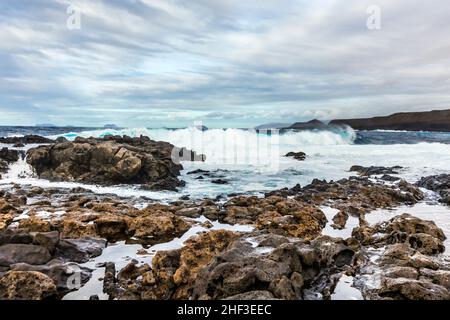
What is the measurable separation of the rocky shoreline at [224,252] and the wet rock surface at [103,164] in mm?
5411

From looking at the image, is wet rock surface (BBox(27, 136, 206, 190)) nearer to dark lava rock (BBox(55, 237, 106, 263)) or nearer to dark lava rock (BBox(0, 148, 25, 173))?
dark lava rock (BBox(0, 148, 25, 173))

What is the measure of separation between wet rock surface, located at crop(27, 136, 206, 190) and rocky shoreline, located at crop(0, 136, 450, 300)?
5.41 metres

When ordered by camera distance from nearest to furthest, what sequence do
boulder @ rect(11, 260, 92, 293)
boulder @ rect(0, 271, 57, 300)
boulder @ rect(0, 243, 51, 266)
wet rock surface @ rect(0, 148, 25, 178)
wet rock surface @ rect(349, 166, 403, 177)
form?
boulder @ rect(0, 271, 57, 300)
boulder @ rect(11, 260, 92, 293)
boulder @ rect(0, 243, 51, 266)
wet rock surface @ rect(0, 148, 25, 178)
wet rock surface @ rect(349, 166, 403, 177)

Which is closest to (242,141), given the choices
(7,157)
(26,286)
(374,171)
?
(374,171)

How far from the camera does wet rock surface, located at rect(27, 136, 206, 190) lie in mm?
19172

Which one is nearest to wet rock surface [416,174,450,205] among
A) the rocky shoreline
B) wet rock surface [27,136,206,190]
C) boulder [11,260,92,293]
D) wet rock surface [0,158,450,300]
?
the rocky shoreline

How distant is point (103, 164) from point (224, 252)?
15.6 metres

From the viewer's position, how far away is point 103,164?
19859 millimetres

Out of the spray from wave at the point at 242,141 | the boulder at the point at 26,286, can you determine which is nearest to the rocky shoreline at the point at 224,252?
the boulder at the point at 26,286

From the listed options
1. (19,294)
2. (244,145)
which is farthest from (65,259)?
(244,145)

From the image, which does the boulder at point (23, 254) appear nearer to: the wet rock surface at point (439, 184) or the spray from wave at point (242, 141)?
the wet rock surface at point (439, 184)

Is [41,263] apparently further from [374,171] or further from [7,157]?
[374,171]

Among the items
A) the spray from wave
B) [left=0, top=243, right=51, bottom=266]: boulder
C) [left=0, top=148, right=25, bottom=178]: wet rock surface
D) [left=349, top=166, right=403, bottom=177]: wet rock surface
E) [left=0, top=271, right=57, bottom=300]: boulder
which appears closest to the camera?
[left=0, top=271, right=57, bottom=300]: boulder
